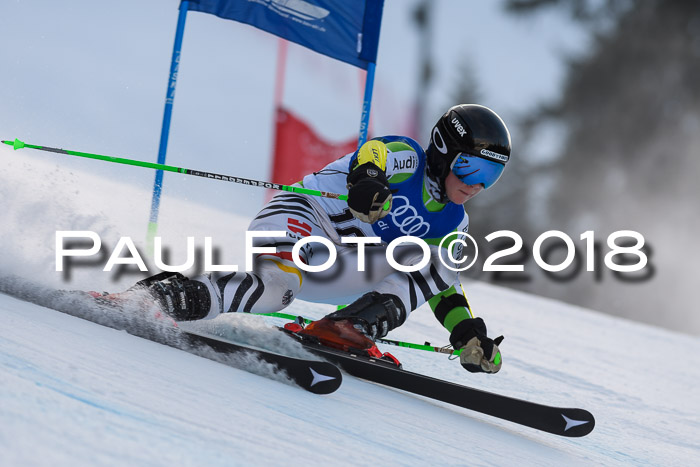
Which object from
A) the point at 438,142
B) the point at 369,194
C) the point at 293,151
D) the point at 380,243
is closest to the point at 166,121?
the point at 380,243

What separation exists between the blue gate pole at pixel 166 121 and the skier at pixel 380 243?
133 cm

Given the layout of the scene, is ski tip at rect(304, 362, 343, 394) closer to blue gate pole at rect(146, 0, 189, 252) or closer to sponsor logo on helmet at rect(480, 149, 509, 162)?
sponsor logo on helmet at rect(480, 149, 509, 162)

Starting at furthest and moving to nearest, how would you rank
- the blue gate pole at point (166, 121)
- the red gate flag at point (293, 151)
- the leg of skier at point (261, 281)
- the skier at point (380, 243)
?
the red gate flag at point (293, 151) → the blue gate pole at point (166, 121) → the skier at point (380, 243) → the leg of skier at point (261, 281)

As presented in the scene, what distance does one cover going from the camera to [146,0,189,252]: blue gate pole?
14.1ft

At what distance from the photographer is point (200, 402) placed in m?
1.74

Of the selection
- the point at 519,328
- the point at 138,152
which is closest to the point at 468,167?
the point at 138,152

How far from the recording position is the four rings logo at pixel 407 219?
3125 mm

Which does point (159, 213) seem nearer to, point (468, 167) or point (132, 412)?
point (468, 167)

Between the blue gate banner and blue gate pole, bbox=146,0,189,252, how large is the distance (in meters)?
0.15

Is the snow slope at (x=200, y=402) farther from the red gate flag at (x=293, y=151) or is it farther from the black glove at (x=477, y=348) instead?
the red gate flag at (x=293, y=151)

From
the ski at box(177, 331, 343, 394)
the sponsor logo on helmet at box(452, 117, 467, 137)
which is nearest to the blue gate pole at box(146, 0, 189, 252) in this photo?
the sponsor logo on helmet at box(452, 117, 467, 137)

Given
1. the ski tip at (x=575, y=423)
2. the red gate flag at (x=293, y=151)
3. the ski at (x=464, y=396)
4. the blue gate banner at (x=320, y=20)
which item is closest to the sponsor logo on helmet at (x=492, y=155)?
the ski at (x=464, y=396)

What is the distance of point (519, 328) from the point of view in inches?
259

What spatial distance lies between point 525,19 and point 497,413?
24902mm
